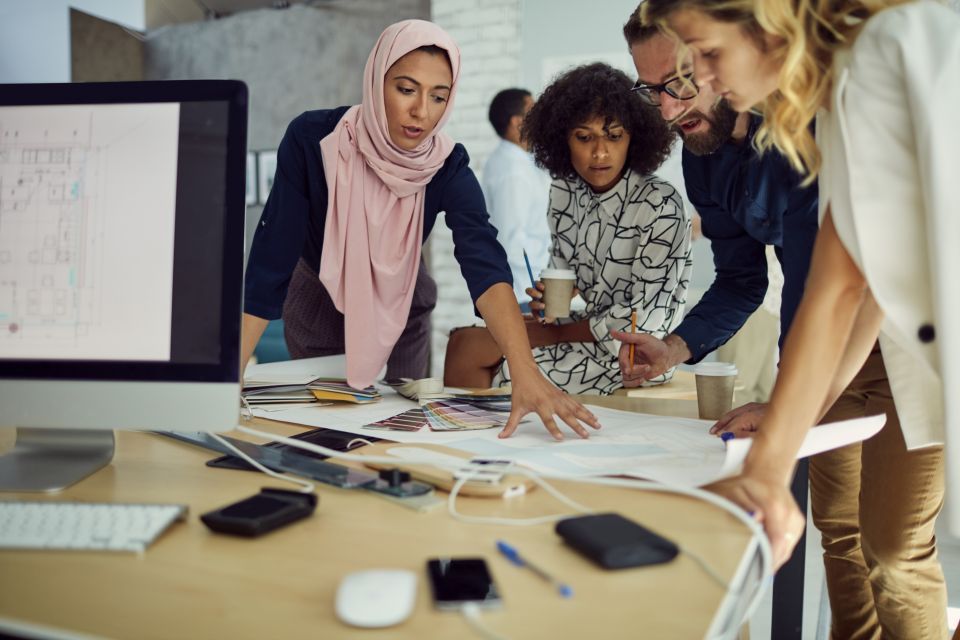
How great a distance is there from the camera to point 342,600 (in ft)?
1.88

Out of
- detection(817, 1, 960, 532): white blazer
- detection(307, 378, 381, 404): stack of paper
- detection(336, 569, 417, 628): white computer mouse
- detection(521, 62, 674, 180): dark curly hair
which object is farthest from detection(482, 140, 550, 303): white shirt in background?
detection(336, 569, 417, 628): white computer mouse

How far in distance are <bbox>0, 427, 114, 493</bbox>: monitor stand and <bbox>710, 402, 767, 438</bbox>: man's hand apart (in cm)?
81

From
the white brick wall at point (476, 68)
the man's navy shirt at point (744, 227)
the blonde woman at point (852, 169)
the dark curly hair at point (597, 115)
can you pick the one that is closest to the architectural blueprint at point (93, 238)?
the blonde woman at point (852, 169)

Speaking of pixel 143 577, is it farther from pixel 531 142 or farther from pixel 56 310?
pixel 531 142

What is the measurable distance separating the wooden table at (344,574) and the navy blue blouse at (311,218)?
0.69 m

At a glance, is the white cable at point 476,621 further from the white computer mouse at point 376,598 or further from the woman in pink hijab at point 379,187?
the woman in pink hijab at point 379,187

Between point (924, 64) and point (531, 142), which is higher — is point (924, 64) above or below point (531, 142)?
below

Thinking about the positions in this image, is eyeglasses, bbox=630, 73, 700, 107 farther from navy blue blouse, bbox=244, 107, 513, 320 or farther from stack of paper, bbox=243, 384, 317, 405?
stack of paper, bbox=243, 384, 317, 405

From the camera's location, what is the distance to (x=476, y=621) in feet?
1.81

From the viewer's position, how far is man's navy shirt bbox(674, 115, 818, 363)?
A: 1362 millimetres

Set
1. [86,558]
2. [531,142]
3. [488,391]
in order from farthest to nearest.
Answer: [531,142] → [488,391] → [86,558]

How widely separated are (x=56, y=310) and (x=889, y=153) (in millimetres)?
946

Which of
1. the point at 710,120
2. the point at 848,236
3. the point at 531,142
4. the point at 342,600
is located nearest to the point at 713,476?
the point at 848,236

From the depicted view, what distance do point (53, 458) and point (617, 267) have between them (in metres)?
1.52
